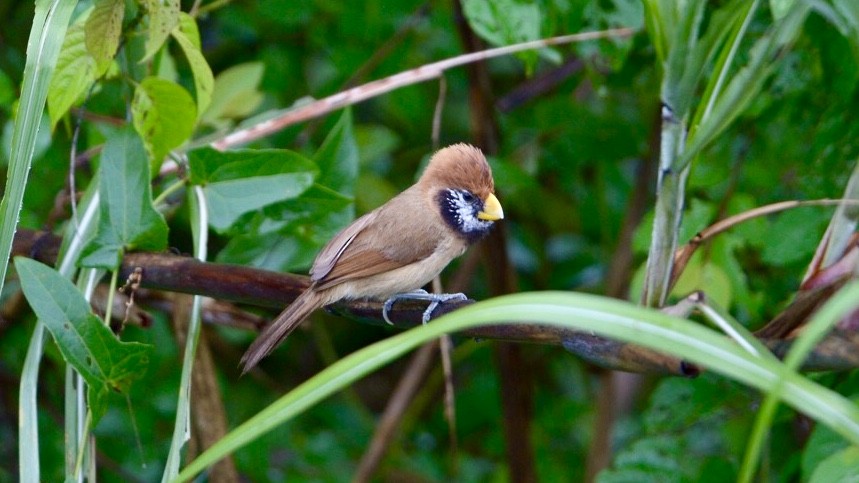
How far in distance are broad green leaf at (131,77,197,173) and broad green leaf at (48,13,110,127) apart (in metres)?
0.17

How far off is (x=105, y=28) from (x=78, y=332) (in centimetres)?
62

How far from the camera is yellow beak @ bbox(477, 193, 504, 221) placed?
2.80m

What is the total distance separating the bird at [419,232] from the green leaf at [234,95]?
551mm

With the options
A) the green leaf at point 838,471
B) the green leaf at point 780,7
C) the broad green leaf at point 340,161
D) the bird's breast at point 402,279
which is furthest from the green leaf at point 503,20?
the green leaf at point 838,471

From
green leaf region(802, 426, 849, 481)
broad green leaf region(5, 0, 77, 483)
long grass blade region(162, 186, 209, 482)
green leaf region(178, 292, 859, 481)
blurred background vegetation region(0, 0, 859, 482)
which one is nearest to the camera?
green leaf region(178, 292, 859, 481)

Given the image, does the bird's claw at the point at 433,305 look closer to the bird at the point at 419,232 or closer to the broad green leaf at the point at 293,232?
the bird at the point at 419,232

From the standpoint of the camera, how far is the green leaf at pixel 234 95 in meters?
3.00

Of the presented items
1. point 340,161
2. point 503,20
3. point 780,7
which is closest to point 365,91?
point 340,161

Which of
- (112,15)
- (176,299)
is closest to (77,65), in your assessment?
(112,15)

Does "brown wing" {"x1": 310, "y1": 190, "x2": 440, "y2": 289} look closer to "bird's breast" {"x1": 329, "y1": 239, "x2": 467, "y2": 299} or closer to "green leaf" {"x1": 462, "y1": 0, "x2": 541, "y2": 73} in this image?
"bird's breast" {"x1": 329, "y1": 239, "x2": 467, "y2": 299}

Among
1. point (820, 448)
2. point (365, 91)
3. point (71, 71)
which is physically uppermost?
point (820, 448)

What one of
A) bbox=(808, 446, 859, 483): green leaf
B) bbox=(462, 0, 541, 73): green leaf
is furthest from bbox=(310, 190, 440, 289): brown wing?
bbox=(808, 446, 859, 483): green leaf

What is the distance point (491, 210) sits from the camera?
282 cm

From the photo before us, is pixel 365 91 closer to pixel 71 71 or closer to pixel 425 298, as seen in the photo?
pixel 425 298
